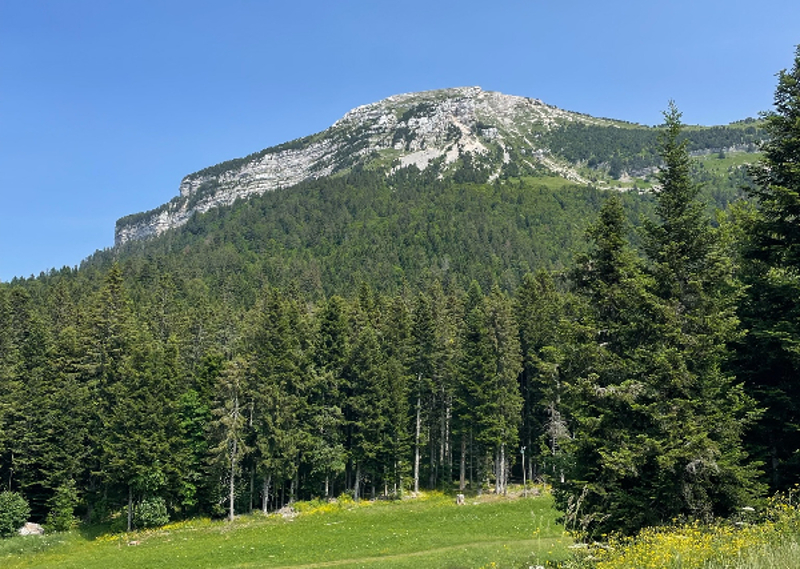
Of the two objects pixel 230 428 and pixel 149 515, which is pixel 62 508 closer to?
pixel 149 515

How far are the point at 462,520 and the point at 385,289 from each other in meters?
99.3

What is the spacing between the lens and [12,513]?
45500 mm

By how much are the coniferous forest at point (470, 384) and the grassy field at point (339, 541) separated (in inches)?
157

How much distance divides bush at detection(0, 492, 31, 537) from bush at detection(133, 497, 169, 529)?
9218 millimetres

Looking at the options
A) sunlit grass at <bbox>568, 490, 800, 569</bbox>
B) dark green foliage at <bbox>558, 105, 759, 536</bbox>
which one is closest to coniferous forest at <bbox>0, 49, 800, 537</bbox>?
dark green foliage at <bbox>558, 105, 759, 536</bbox>

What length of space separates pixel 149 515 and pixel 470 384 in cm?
A: 3102

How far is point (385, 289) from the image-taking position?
448 ft

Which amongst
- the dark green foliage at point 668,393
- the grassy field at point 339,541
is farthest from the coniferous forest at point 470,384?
the grassy field at point 339,541

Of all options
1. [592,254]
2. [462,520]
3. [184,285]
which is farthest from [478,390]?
[184,285]

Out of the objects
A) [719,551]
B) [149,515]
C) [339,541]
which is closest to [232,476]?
[149,515]

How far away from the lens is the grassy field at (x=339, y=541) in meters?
28.1

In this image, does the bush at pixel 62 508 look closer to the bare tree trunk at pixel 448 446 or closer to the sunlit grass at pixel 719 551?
the bare tree trunk at pixel 448 446

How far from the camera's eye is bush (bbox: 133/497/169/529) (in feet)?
153

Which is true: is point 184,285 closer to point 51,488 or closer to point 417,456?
point 51,488
